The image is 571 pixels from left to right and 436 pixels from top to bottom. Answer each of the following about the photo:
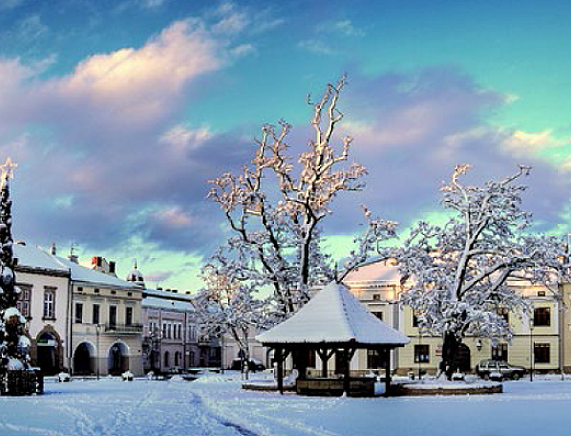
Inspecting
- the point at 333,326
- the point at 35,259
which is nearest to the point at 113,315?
the point at 35,259

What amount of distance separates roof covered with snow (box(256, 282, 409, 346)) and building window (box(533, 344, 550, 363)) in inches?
1219

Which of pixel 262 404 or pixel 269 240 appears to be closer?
pixel 262 404

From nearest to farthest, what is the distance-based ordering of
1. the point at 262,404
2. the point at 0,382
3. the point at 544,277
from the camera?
the point at 262,404, the point at 0,382, the point at 544,277

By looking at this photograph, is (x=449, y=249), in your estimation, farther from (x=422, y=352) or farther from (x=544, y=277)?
(x=422, y=352)

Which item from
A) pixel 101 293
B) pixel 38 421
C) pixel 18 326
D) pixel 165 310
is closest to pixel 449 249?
pixel 18 326

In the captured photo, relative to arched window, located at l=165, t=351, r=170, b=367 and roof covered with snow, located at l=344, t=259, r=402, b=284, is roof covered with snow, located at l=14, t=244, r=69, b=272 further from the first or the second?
arched window, located at l=165, t=351, r=170, b=367

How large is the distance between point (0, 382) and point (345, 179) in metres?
19.0

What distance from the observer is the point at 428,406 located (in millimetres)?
31531

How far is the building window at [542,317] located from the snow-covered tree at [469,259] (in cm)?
2335

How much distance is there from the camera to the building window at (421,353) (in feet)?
223

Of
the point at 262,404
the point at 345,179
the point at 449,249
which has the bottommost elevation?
the point at 262,404

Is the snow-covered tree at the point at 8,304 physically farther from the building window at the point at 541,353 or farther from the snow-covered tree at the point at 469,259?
the building window at the point at 541,353

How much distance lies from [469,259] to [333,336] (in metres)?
10.1

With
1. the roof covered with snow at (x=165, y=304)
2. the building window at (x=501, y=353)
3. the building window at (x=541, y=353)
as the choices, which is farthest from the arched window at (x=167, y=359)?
the building window at (x=541, y=353)
